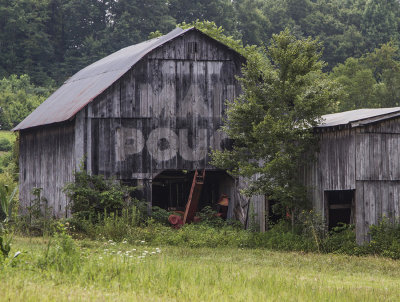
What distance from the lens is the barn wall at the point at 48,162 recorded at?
28047 mm

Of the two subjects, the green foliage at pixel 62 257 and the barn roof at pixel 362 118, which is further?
the barn roof at pixel 362 118

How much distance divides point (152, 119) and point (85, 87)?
4.21 meters

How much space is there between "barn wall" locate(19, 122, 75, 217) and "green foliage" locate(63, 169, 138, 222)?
62.5 inches

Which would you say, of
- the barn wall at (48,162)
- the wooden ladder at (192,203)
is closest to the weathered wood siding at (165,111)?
the wooden ladder at (192,203)

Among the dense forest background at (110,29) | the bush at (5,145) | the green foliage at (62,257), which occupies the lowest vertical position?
the green foliage at (62,257)

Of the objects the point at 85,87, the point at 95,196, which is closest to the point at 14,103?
the point at 85,87

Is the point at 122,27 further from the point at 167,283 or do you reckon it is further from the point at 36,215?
the point at 167,283

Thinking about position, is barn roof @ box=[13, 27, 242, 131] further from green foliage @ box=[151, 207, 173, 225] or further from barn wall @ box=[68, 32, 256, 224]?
green foliage @ box=[151, 207, 173, 225]

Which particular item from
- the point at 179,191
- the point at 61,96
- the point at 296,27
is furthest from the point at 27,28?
the point at 179,191

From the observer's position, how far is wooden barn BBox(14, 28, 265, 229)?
2666cm

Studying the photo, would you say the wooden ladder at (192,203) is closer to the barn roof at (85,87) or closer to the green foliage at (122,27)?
the barn roof at (85,87)

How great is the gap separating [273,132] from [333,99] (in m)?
2.19

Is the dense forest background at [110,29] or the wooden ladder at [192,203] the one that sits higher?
the dense forest background at [110,29]

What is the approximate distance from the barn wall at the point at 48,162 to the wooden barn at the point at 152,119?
48mm
